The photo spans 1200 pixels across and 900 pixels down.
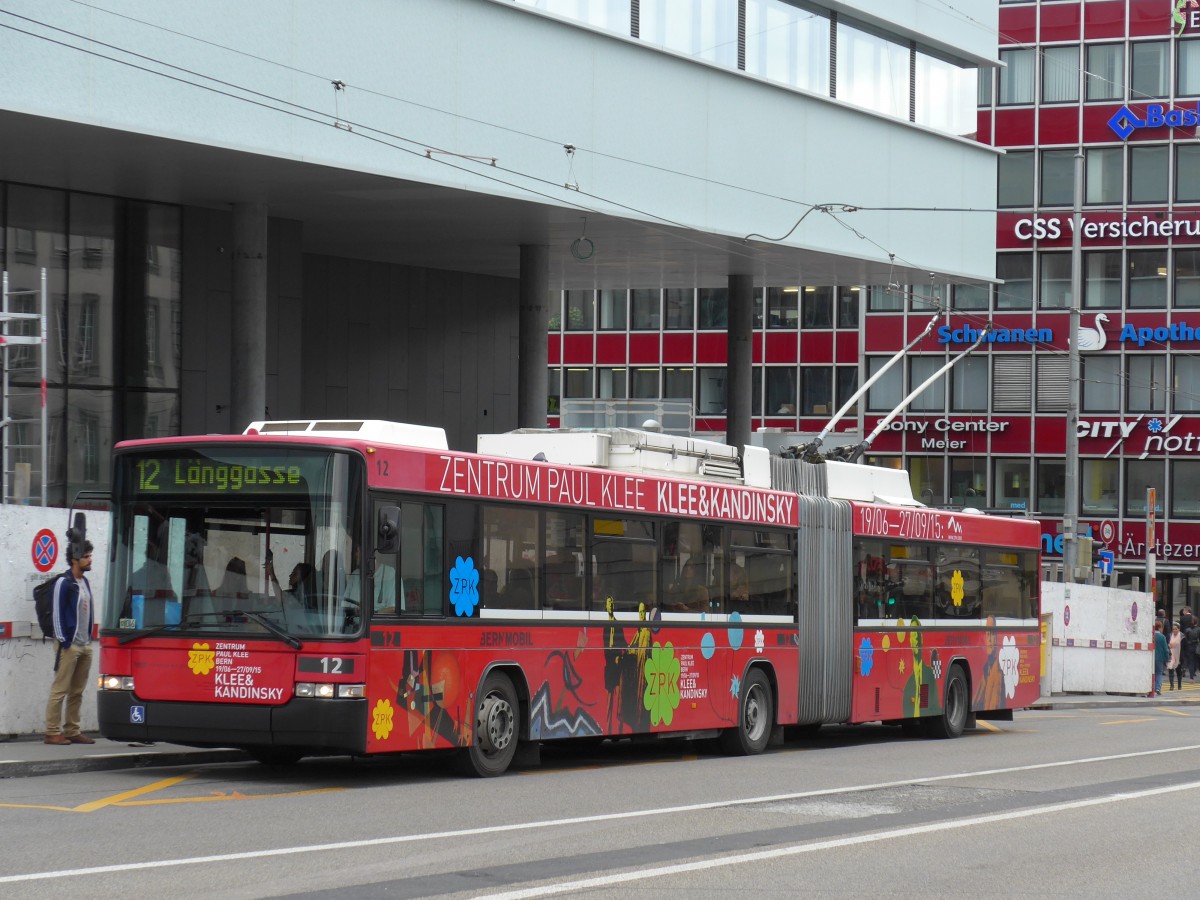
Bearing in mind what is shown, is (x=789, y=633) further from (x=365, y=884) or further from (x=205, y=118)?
(x=365, y=884)

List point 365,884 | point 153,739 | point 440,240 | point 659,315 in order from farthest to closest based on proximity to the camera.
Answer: point 659,315, point 440,240, point 153,739, point 365,884

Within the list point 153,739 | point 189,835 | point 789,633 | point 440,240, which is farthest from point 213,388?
point 189,835

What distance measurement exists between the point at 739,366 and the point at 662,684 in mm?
17842

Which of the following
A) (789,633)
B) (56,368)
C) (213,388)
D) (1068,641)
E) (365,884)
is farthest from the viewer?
(1068,641)

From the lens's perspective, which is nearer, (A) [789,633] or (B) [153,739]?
(B) [153,739]

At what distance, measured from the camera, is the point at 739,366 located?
35000 mm

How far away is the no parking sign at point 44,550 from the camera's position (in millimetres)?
16516

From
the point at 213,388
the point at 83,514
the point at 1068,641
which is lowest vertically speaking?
the point at 1068,641

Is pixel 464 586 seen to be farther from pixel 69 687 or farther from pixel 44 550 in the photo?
pixel 44 550

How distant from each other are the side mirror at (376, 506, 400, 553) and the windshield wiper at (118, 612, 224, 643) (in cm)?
132

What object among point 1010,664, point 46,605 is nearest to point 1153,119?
point 1010,664

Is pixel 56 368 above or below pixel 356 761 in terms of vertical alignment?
above

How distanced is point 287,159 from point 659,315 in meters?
45.0

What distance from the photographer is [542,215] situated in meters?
26.7
